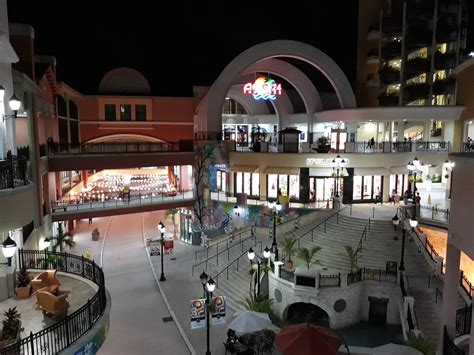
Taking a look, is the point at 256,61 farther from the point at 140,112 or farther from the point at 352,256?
the point at 352,256

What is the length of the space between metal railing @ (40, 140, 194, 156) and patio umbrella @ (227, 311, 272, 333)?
52.4ft

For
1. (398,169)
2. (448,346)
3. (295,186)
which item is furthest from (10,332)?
(398,169)

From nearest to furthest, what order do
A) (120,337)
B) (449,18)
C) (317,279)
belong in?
(120,337), (317,279), (449,18)

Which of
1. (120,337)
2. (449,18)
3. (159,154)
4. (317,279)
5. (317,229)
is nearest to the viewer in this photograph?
(120,337)

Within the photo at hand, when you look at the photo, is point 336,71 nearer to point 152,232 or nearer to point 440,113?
point 440,113

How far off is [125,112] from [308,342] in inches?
1151

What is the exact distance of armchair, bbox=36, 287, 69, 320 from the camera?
1022 centimetres

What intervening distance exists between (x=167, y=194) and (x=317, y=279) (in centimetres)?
1624

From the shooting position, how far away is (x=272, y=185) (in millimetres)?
33656

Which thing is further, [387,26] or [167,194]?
[387,26]

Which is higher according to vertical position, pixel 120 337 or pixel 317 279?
pixel 317 279

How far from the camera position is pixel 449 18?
38.4 metres

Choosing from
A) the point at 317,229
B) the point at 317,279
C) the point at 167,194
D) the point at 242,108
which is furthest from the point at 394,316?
the point at 242,108

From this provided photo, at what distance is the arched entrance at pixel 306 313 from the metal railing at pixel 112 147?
1619 cm
